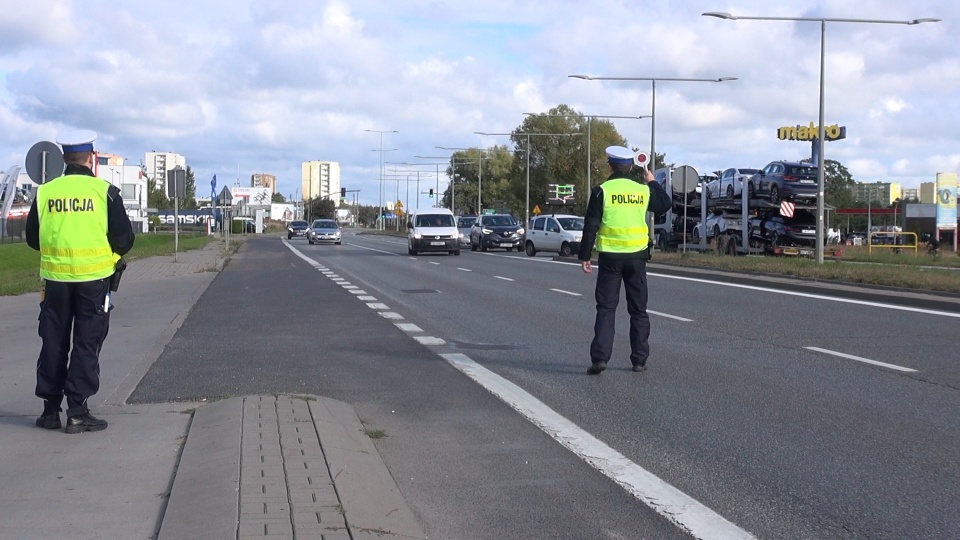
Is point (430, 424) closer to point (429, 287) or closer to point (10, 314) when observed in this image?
point (10, 314)

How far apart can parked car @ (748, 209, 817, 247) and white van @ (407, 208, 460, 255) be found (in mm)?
11560

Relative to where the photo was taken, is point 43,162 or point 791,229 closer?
point 43,162

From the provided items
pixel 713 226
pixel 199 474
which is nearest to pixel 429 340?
pixel 199 474

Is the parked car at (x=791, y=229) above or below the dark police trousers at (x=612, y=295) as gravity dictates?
above

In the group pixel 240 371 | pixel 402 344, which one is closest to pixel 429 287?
pixel 402 344

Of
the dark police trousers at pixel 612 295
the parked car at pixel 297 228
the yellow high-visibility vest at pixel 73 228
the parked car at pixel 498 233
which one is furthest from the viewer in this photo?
the parked car at pixel 297 228

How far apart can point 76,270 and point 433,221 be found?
35.8m

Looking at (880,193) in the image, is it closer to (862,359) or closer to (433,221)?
(433,221)

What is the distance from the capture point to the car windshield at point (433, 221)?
42.3 metres

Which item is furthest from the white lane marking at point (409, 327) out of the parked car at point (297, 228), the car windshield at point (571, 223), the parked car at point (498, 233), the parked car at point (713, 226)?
the parked car at point (297, 228)

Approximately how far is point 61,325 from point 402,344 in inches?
221

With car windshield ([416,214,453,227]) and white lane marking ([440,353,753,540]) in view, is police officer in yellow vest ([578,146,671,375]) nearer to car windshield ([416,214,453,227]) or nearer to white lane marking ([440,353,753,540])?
white lane marking ([440,353,753,540])

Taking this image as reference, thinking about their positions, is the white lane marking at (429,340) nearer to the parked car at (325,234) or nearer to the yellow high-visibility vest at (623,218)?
the yellow high-visibility vest at (623,218)

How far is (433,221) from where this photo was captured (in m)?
42.5
